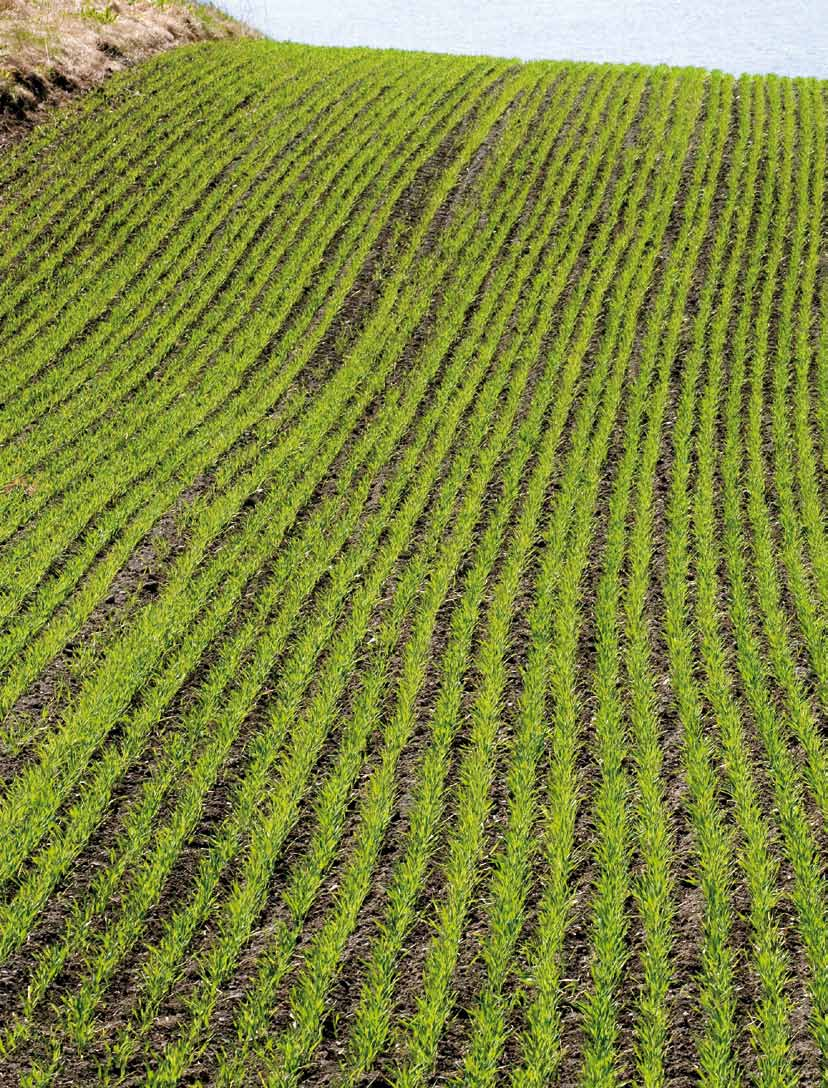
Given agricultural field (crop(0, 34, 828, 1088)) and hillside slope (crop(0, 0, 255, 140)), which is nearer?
agricultural field (crop(0, 34, 828, 1088))

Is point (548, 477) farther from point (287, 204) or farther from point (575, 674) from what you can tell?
point (287, 204)

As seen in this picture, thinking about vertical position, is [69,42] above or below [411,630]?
above

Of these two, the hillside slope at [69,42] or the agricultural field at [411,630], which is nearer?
the agricultural field at [411,630]

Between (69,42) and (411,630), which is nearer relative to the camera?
(411,630)

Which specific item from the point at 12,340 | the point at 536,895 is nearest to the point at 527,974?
the point at 536,895

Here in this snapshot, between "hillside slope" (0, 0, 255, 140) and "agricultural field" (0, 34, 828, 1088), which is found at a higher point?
"hillside slope" (0, 0, 255, 140)

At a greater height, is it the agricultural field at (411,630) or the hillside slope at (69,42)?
the hillside slope at (69,42)

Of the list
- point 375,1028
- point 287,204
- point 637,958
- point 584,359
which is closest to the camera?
point 375,1028

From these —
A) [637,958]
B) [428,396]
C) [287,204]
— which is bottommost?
[637,958]
